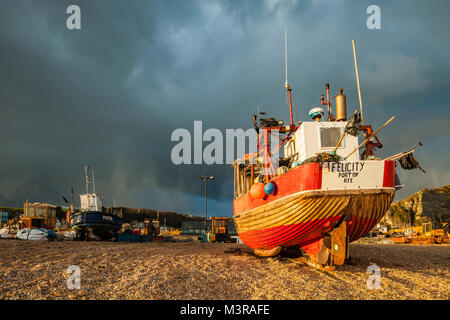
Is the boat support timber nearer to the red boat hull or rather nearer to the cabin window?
the red boat hull

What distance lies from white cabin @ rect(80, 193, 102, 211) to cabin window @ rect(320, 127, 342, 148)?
30036mm

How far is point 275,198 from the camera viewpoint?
9.42m

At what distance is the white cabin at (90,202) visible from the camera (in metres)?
32.8

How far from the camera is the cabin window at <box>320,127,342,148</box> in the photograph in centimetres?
1023

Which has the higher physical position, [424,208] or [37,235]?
[37,235]

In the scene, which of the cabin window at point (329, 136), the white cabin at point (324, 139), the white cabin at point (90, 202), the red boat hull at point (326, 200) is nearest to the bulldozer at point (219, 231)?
the white cabin at point (90, 202)

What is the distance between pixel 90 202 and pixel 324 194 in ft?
103

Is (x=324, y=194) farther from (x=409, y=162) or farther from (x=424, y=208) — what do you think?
(x=424, y=208)

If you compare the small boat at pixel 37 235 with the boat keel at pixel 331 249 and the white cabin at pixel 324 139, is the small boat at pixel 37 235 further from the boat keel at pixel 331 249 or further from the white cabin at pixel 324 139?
the white cabin at pixel 324 139

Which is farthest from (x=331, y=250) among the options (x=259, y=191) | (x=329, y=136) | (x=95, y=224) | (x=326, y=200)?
(x=95, y=224)

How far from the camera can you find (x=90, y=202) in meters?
32.9

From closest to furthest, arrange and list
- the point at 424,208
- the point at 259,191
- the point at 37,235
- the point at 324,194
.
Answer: the point at 324,194, the point at 259,191, the point at 37,235, the point at 424,208

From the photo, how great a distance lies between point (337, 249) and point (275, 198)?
2417 millimetres
